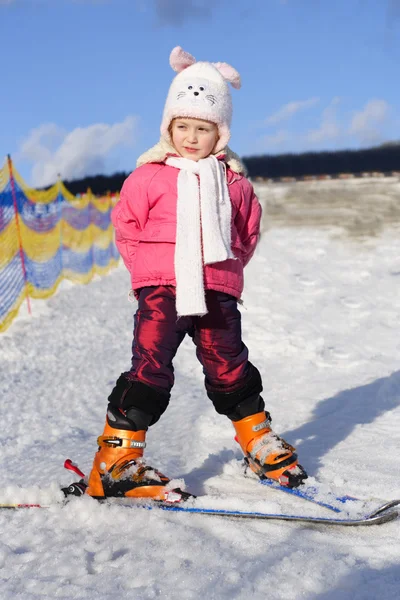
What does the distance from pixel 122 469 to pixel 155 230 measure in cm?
102

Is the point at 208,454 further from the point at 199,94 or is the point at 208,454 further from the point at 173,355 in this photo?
the point at 199,94

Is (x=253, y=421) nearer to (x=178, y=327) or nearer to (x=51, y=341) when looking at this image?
(x=178, y=327)

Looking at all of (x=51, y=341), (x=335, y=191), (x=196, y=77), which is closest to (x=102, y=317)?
(x=51, y=341)

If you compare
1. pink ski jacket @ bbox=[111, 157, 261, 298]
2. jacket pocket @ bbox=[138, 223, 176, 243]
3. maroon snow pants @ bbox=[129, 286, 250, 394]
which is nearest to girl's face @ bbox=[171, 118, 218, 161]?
pink ski jacket @ bbox=[111, 157, 261, 298]

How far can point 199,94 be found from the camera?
2984mm

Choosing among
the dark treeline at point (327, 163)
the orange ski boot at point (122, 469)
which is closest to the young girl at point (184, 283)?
the orange ski boot at point (122, 469)

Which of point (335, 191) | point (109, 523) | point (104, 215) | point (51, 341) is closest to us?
point (109, 523)

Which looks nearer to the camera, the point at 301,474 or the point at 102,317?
the point at 301,474

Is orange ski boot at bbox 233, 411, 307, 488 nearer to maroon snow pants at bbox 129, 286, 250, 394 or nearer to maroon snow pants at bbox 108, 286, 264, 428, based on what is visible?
maroon snow pants at bbox 108, 286, 264, 428

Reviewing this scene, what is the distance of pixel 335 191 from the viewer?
23.8m

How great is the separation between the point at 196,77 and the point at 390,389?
2693 millimetres

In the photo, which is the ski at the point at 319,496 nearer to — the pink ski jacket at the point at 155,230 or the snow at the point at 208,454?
the snow at the point at 208,454

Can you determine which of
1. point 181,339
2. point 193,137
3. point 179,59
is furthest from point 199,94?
point 181,339

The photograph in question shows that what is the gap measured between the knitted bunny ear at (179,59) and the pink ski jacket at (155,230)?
599 mm
